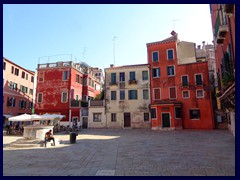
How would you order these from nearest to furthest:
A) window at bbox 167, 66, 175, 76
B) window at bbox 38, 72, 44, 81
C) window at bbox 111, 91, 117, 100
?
window at bbox 167, 66, 175, 76 < window at bbox 111, 91, 117, 100 < window at bbox 38, 72, 44, 81

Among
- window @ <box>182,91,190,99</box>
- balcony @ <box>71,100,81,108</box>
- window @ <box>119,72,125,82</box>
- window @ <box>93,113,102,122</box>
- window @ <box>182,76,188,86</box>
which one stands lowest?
window @ <box>93,113,102,122</box>

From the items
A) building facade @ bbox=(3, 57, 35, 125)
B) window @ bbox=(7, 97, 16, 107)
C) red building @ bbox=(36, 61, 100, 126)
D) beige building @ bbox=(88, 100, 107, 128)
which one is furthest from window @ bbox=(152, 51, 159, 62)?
window @ bbox=(7, 97, 16, 107)

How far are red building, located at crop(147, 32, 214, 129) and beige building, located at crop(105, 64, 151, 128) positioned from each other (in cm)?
162

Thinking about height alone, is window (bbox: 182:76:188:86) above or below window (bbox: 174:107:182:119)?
above

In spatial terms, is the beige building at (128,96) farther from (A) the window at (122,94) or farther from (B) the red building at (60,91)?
(B) the red building at (60,91)

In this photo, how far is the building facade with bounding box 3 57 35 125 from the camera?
29.9 meters

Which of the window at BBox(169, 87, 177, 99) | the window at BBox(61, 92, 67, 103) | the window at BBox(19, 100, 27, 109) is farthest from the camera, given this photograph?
the window at BBox(19, 100, 27, 109)

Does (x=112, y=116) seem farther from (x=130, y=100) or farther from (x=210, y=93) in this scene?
(x=210, y=93)

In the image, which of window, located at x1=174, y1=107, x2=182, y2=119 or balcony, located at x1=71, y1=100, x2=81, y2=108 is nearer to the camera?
window, located at x1=174, y1=107, x2=182, y2=119

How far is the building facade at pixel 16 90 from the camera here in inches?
1176

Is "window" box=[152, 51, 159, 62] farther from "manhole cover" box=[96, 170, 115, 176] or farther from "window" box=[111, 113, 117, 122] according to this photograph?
"manhole cover" box=[96, 170, 115, 176]

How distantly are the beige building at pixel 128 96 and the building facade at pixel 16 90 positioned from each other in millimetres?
15937

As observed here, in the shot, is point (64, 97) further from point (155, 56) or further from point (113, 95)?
A: point (155, 56)

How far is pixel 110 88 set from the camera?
29.4 meters
